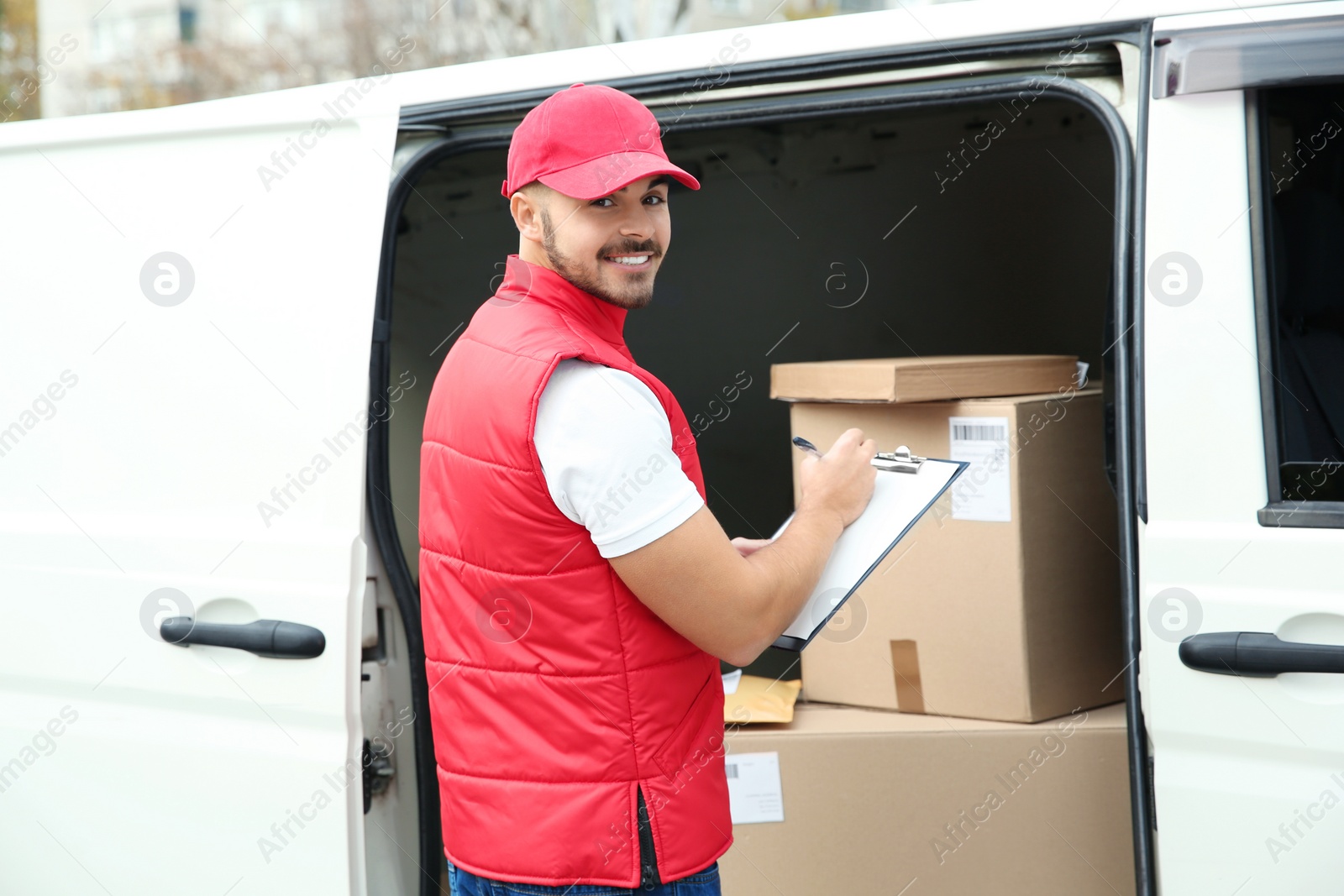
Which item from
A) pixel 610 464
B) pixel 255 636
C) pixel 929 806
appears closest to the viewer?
pixel 610 464

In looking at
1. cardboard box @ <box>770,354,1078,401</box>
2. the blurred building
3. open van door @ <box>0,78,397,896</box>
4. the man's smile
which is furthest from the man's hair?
the blurred building

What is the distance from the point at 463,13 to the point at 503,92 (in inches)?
519

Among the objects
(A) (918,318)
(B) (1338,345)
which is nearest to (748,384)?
(A) (918,318)

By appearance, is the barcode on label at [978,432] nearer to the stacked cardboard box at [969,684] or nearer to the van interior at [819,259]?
the stacked cardboard box at [969,684]

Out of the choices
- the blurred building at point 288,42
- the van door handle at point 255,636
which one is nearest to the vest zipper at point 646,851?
the van door handle at point 255,636

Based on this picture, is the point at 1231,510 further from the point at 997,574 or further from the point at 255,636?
the point at 255,636

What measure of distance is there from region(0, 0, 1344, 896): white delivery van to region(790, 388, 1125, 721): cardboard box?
0.74 feet

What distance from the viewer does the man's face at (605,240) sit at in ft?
4.25

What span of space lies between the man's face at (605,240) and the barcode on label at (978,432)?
2.20 feet

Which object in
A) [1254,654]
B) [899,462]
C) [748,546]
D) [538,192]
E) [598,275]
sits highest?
[538,192]

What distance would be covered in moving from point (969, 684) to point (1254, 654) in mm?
582

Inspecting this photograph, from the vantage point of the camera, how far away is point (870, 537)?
134 centimetres

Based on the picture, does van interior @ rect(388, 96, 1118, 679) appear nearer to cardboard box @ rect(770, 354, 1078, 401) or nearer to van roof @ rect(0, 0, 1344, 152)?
van roof @ rect(0, 0, 1344, 152)

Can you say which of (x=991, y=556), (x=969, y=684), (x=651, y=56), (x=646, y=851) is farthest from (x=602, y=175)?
(x=969, y=684)
